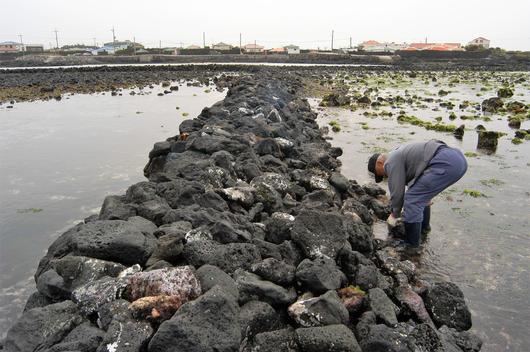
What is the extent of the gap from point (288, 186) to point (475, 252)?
10.6ft

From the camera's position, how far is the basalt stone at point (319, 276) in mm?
4469

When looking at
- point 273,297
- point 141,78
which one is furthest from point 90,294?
point 141,78

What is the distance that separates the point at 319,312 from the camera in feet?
13.1

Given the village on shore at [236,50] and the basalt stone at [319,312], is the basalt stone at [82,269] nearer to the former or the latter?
the basalt stone at [319,312]

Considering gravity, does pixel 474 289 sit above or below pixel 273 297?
below

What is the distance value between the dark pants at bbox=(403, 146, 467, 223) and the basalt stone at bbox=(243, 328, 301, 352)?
11.2ft

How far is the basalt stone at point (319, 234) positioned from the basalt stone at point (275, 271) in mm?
628

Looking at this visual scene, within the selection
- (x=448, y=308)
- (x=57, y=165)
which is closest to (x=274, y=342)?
(x=448, y=308)

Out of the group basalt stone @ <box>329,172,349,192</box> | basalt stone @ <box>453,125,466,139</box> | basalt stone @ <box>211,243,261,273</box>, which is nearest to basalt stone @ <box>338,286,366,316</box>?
basalt stone @ <box>211,243,261,273</box>

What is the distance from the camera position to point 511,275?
5.88 metres

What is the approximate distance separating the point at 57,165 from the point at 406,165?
9.88 m

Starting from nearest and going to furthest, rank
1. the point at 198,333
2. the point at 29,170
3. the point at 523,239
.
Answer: the point at 198,333 → the point at 523,239 → the point at 29,170

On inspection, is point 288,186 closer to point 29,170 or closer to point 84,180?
point 84,180

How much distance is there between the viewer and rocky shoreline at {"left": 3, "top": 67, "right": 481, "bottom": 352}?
11.8 feet
